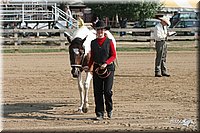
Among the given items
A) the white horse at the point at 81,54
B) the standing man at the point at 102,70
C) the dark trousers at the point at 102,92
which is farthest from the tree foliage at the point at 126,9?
the dark trousers at the point at 102,92

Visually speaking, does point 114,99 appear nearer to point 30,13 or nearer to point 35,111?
point 35,111

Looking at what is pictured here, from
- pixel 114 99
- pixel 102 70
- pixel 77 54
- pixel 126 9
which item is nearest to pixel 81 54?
pixel 77 54

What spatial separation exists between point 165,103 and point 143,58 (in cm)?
1174

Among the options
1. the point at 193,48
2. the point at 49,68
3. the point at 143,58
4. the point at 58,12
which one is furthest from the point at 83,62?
the point at 58,12

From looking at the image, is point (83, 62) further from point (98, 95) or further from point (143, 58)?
point (143, 58)

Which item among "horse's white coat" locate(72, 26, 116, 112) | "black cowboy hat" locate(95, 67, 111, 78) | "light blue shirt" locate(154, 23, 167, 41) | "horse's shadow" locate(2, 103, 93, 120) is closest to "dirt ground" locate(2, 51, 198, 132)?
"horse's shadow" locate(2, 103, 93, 120)

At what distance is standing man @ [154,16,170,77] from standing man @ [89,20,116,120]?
7506mm

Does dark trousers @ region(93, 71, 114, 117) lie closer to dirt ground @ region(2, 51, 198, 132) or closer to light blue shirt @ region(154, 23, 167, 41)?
dirt ground @ region(2, 51, 198, 132)

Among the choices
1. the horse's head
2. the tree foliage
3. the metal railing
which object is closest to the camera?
the horse's head

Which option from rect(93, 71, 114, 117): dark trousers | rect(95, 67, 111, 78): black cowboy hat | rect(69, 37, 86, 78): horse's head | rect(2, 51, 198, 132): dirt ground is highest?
rect(69, 37, 86, 78): horse's head

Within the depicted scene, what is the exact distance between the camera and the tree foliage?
43.1 m

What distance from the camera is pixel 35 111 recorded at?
36.4 feet

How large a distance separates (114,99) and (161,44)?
221 inches

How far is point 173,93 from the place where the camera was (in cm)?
1352
